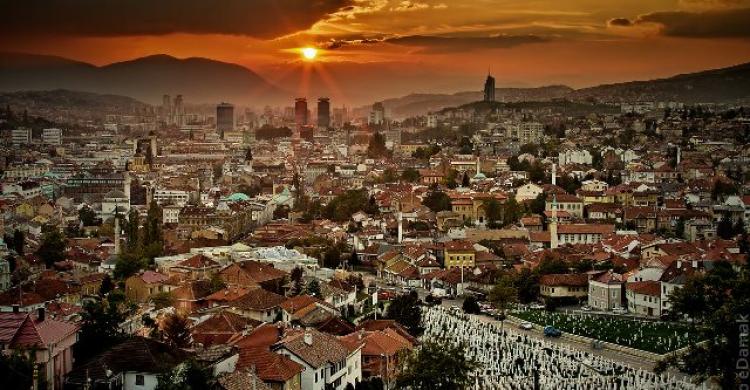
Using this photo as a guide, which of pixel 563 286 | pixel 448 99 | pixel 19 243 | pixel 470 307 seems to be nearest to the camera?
pixel 470 307

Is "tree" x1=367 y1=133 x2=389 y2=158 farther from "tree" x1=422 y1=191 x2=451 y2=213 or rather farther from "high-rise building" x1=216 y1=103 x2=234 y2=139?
"high-rise building" x1=216 y1=103 x2=234 y2=139

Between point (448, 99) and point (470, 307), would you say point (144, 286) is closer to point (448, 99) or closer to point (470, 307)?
point (470, 307)

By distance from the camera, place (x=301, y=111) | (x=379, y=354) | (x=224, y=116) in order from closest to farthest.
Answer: (x=379, y=354) → (x=301, y=111) → (x=224, y=116)

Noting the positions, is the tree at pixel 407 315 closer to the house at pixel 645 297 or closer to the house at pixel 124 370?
the house at pixel 645 297

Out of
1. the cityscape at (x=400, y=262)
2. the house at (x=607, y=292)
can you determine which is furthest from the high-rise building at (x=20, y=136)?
the house at (x=607, y=292)

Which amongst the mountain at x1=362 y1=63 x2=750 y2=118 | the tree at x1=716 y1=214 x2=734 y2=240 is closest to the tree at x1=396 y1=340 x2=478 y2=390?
the tree at x1=716 y1=214 x2=734 y2=240

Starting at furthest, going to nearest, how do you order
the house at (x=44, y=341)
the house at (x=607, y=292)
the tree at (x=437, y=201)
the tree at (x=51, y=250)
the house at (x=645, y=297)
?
the tree at (x=437, y=201), the tree at (x=51, y=250), the house at (x=607, y=292), the house at (x=645, y=297), the house at (x=44, y=341)

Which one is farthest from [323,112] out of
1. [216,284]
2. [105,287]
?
[216,284]

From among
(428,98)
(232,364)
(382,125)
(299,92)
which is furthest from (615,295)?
(299,92)
